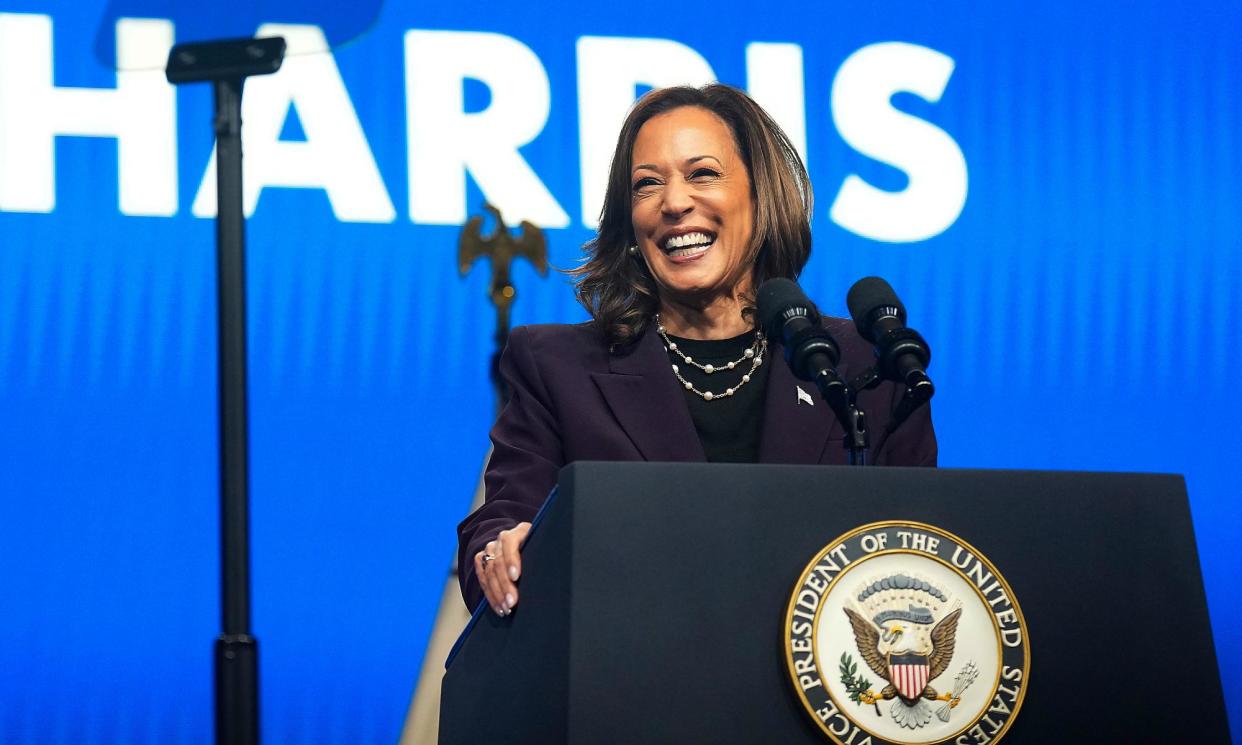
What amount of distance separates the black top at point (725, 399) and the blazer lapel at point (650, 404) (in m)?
0.03

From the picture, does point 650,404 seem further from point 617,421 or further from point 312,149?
point 312,149

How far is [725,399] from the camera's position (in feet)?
6.38

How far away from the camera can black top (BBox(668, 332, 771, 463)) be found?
189cm

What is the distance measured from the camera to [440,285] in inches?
127

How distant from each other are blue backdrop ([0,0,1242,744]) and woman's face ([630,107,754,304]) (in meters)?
1.19

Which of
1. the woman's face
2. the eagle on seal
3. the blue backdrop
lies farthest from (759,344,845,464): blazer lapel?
the blue backdrop

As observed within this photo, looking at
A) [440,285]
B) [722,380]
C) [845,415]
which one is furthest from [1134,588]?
[440,285]

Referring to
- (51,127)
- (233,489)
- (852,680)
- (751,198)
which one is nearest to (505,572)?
(233,489)

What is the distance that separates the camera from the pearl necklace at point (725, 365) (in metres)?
1.95

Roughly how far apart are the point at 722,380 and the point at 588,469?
2.72 feet

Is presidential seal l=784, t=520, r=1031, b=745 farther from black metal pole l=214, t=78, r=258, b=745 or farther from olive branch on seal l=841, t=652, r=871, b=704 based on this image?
black metal pole l=214, t=78, r=258, b=745

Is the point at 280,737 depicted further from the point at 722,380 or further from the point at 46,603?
the point at 722,380

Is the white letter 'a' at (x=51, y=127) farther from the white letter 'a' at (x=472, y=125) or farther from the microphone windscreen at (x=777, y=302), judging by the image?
the microphone windscreen at (x=777, y=302)

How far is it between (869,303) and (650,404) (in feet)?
1.49
